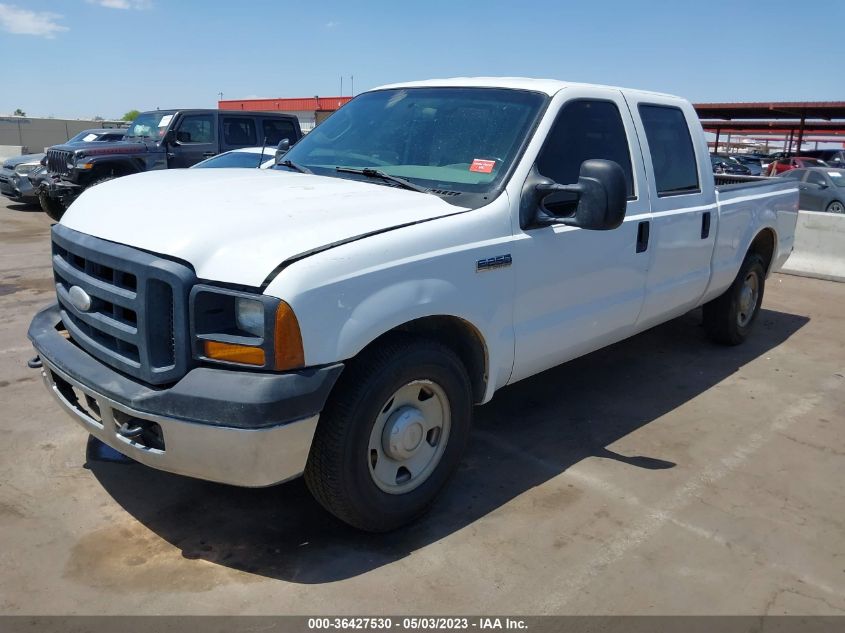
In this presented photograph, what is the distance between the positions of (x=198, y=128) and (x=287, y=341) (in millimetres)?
10963

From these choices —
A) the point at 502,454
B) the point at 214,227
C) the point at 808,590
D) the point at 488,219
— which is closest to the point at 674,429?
the point at 502,454

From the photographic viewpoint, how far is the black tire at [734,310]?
20.3ft

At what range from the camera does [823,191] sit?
16766 millimetres

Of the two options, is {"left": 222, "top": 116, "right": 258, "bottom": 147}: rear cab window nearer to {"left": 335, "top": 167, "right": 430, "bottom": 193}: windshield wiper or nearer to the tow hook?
{"left": 335, "top": 167, "right": 430, "bottom": 193}: windshield wiper

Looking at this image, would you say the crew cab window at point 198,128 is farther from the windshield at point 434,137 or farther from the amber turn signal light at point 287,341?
the amber turn signal light at point 287,341

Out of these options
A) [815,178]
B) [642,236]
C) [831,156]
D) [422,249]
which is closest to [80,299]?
[422,249]

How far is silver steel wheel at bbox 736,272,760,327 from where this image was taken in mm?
6324

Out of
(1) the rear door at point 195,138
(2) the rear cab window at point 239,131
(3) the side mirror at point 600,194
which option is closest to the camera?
(3) the side mirror at point 600,194

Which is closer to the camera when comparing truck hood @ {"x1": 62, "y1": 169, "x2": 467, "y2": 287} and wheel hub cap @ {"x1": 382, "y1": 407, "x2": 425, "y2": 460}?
truck hood @ {"x1": 62, "y1": 169, "x2": 467, "y2": 287}

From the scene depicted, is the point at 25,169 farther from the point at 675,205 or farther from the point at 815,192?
the point at 815,192

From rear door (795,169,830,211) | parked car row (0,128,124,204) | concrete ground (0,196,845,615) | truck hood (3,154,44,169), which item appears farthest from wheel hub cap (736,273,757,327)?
truck hood (3,154,44,169)

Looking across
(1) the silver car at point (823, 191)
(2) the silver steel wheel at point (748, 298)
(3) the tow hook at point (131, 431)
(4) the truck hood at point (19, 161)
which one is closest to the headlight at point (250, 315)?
(3) the tow hook at point (131, 431)

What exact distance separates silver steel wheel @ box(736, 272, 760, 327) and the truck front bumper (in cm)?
475

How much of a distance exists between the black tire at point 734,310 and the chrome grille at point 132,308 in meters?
4.93
